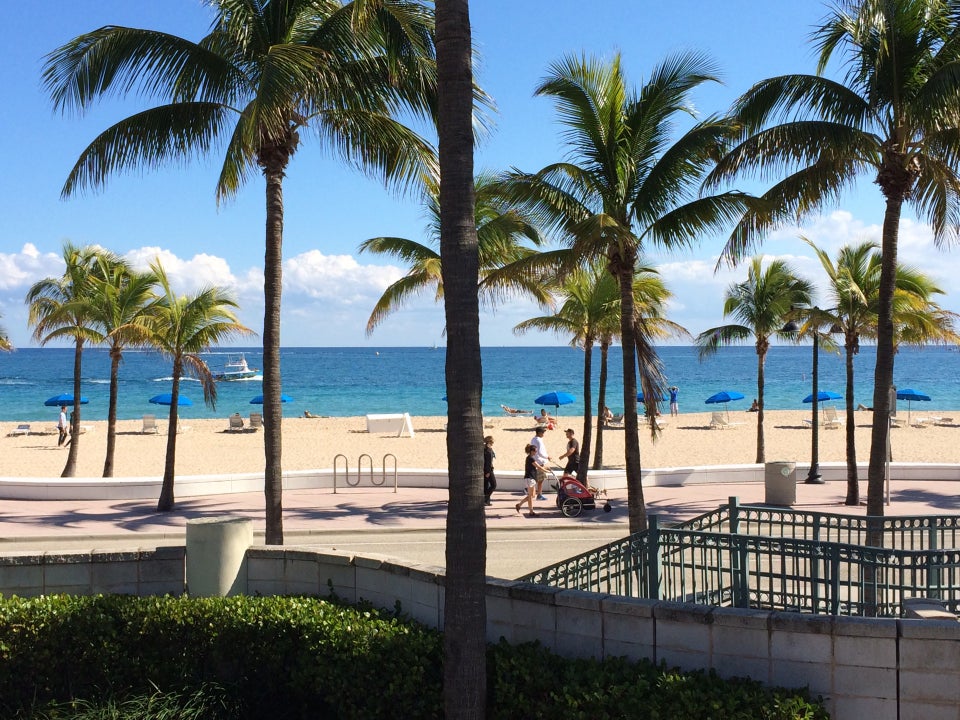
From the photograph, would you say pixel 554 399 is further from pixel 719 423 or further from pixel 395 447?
pixel 395 447

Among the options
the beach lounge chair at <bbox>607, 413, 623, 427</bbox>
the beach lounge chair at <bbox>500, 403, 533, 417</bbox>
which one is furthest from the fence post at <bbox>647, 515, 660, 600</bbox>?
the beach lounge chair at <bbox>500, 403, 533, 417</bbox>

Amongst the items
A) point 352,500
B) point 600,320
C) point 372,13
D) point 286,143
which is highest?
point 372,13

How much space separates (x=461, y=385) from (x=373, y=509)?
13894 mm

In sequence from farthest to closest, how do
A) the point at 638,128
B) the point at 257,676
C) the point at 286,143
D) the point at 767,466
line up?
the point at 767,466
the point at 638,128
the point at 286,143
the point at 257,676

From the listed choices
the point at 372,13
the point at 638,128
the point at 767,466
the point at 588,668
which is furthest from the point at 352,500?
the point at 588,668

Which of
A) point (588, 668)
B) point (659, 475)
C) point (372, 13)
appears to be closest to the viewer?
point (588, 668)

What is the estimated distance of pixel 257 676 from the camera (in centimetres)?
762

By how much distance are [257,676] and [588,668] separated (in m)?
2.93

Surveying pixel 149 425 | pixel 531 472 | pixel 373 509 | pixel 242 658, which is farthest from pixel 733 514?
pixel 149 425

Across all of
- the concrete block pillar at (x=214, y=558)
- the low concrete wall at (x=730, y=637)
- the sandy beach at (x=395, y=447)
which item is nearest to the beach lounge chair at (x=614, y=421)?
the sandy beach at (x=395, y=447)

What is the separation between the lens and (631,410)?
14.5 m

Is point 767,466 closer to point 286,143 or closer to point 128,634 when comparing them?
point 286,143

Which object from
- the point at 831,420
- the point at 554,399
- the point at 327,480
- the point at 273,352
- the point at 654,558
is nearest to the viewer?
the point at 654,558

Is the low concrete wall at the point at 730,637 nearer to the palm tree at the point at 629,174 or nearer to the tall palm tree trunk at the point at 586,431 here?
the palm tree at the point at 629,174
